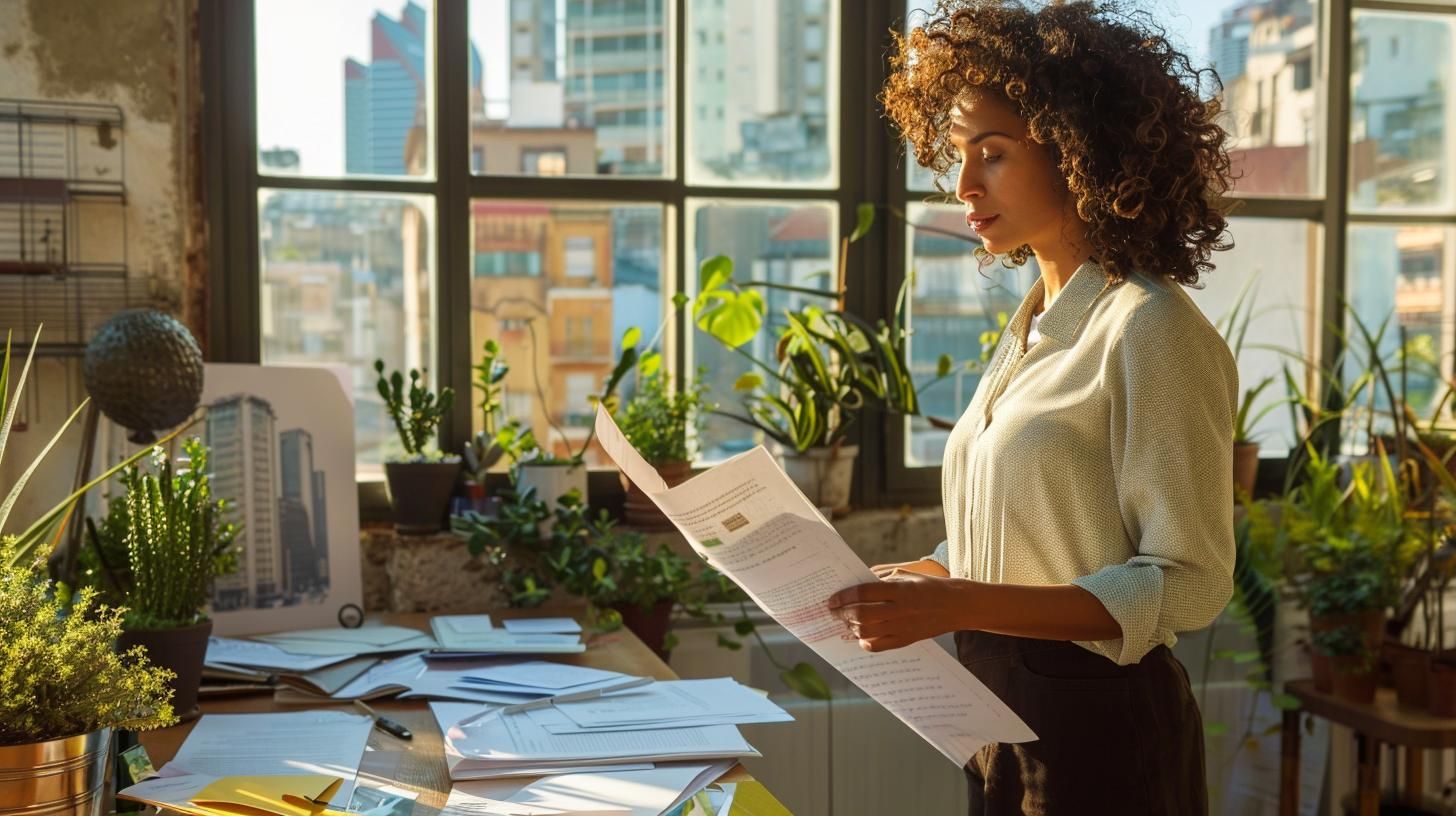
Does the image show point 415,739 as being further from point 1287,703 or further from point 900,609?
point 1287,703

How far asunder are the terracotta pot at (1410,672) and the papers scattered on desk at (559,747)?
76.4 inches

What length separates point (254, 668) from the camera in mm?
2100

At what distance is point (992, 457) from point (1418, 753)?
228 cm

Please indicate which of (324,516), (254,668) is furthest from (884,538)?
(254,668)

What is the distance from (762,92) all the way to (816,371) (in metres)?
0.64

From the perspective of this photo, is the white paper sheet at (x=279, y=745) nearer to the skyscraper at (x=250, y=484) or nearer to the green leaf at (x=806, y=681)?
the skyscraper at (x=250, y=484)

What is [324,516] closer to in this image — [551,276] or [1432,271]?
[551,276]

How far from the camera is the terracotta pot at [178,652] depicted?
6.06ft

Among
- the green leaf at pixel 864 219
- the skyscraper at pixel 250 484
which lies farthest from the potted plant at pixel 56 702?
the green leaf at pixel 864 219

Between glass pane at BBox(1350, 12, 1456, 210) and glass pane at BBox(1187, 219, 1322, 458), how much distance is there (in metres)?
0.23

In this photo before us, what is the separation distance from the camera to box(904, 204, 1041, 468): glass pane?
325 centimetres

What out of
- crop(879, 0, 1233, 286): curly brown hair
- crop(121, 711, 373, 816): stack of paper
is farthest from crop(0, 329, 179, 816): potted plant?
crop(879, 0, 1233, 286): curly brown hair

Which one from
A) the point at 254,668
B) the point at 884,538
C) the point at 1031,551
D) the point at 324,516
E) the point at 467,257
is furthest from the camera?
the point at 884,538

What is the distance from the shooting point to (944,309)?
129 inches
